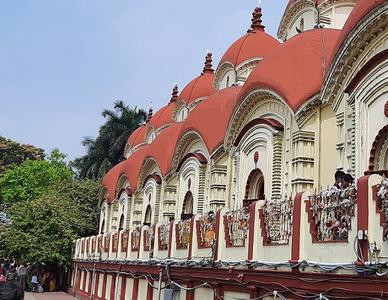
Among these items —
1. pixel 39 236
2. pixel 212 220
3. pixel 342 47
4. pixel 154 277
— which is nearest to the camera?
pixel 342 47

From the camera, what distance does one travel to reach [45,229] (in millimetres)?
29797

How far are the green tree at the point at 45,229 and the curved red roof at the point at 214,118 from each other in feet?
44.5

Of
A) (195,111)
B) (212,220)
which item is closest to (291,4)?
(195,111)

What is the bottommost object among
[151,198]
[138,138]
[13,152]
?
[151,198]

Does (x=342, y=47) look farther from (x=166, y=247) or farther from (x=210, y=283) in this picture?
(x=166, y=247)

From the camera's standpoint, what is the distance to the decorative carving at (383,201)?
6930 millimetres

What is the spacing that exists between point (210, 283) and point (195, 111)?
8031mm

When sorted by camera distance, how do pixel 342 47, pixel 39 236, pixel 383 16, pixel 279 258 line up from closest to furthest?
pixel 279 258 < pixel 383 16 < pixel 342 47 < pixel 39 236

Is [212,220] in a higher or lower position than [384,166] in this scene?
lower

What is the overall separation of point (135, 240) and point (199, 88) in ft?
32.2

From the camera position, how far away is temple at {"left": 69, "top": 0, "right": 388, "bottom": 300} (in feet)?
25.9

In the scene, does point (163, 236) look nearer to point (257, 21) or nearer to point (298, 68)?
point (298, 68)

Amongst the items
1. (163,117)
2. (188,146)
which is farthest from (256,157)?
(163,117)

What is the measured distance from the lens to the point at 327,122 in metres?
13.2
